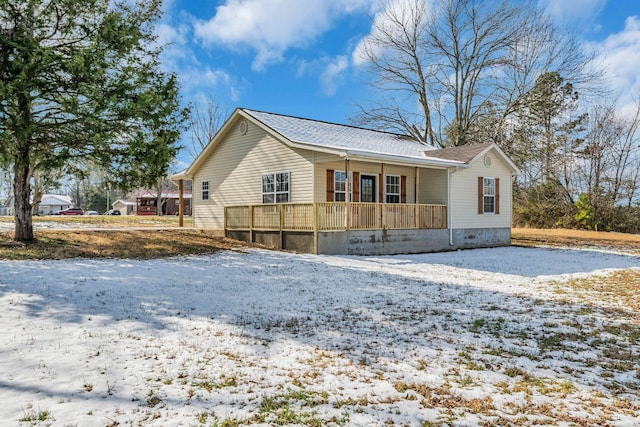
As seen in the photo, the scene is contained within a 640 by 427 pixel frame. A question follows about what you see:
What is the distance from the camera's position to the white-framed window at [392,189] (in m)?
18.5

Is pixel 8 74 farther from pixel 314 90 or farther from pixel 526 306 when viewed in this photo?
pixel 314 90

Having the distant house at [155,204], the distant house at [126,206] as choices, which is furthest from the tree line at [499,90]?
the distant house at [126,206]

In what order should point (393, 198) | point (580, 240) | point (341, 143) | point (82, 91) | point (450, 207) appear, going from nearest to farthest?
point (82, 91) < point (341, 143) < point (450, 207) < point (393, 198) < point (580, 240)

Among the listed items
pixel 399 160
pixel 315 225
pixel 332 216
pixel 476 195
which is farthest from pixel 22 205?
pixel 476 195

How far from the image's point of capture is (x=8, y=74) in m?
11.1

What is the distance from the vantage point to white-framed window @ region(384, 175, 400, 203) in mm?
18500

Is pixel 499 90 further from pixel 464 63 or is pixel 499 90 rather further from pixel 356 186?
pixel 356 186

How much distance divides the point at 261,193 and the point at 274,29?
26.4 ft

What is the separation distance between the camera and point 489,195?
20.1 meters

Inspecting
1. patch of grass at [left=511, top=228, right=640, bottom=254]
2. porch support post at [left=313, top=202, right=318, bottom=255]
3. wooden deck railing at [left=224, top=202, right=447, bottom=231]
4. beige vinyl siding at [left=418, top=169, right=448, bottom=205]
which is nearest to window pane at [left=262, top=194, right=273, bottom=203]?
wooden deck railing at [left=224, top=202, right=447, bottom=231]

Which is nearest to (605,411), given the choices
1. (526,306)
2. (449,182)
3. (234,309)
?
(526,306)

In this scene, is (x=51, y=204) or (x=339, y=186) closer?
(x=339, y=186)

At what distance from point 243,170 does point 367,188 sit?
17.3 ft

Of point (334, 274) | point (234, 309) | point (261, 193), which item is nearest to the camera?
point (234, 309)
